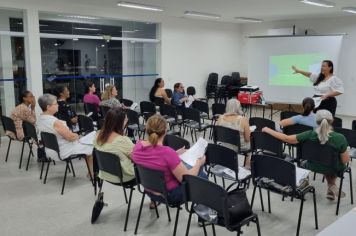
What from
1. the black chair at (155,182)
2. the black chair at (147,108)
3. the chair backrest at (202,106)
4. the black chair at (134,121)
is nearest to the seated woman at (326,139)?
the black chair at (155,182)

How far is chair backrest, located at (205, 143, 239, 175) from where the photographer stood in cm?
344

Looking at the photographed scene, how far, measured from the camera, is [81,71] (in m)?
8.77

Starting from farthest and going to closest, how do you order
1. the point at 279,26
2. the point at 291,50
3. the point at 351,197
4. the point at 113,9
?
the point at 279,26
the point at 291,50
the point at 113,9
the point at 351,197

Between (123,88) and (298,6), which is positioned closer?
(298,6)

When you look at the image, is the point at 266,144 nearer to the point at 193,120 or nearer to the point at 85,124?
the point at 193,120

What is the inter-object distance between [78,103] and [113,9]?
2488mm

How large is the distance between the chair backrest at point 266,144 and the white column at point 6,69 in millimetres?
5614

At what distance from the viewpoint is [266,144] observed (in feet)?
14.0

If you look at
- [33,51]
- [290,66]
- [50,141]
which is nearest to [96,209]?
[50,141]

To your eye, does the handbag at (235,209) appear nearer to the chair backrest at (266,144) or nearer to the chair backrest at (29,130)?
the chair backrest at (266,144)

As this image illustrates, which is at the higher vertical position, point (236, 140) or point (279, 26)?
point (279, 26)

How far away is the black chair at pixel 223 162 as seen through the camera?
344cm

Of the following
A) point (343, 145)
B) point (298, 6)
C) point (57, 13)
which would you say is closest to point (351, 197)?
point (343, 145)

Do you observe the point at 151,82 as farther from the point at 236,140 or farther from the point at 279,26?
the point at 236,140
